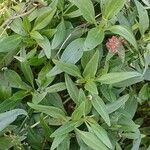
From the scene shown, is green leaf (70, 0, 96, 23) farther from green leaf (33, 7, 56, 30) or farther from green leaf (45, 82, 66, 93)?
green leaf (45, 82, 66, 93)

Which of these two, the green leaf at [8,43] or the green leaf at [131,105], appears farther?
the green leaf at [131,105]

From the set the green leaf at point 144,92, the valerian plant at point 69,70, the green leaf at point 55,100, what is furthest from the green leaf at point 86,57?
the green leaf at point 144,92

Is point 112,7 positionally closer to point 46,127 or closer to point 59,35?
point 59,35

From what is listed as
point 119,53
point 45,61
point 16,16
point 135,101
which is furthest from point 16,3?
point 135,101

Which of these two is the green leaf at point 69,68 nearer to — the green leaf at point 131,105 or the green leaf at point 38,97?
the green leaf at point 38,97

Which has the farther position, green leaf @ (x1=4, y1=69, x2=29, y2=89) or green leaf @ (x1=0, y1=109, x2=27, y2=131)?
green leaf @ (x1=4, y1=69, x2=29, y2=89)

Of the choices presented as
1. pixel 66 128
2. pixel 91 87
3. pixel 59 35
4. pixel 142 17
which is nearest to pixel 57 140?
pixel 66 128

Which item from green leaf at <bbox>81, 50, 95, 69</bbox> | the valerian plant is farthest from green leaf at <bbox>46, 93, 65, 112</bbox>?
green leaf at <bbox>81, 50, 95, 69</bbox>
